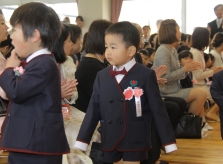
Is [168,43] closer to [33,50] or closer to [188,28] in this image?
[33,50]

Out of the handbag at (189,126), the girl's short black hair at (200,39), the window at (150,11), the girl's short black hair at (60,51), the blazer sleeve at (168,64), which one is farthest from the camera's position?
the window at (150,11)

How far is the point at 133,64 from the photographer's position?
2.68 m

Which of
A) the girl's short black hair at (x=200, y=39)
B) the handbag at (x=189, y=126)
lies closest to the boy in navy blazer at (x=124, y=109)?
the handbag at (x=189, y=126)

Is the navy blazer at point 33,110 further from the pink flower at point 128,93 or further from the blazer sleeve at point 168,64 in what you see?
the blazer sleeve at point 168,64

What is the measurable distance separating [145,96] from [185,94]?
2492 mm

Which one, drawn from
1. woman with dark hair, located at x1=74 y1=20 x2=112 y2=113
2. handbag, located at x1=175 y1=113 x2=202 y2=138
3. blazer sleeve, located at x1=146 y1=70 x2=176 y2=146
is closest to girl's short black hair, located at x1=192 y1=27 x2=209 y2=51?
handbag, located at x1=175 y1=113 x2=202 y2=138

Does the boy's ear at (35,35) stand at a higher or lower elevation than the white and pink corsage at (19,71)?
higher

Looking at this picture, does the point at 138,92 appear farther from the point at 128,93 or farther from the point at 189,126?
the point at 189,126

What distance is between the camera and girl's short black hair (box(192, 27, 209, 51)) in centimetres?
615

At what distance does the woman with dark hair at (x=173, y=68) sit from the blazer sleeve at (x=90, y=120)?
2.09m

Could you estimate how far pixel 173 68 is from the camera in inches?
188

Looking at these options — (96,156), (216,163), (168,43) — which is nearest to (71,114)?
(96,156)

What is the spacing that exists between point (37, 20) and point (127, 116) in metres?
0.88

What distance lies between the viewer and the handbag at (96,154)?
3098mm
